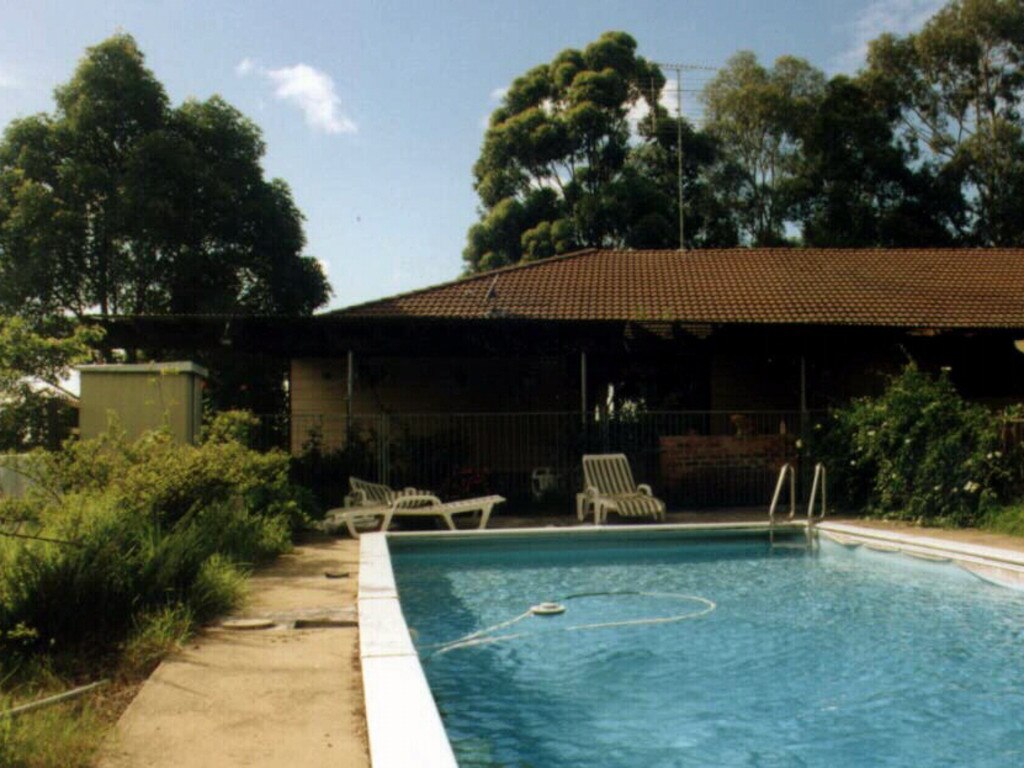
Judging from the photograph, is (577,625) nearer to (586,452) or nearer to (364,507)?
(364,507)

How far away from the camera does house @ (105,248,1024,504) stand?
14641 mm

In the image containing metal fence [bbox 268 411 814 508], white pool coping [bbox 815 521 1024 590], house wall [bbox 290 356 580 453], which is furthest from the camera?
house wall [bbox 290 356 580 453]

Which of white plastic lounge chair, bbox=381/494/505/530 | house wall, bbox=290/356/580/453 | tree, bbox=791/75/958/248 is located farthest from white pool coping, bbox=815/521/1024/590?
tree, bbox=791/75/958/248

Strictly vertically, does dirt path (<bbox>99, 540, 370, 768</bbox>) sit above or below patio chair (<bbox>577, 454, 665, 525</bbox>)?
below

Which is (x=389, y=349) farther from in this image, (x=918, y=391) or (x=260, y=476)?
(x=918, y=391)

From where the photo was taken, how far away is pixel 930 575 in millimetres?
9250

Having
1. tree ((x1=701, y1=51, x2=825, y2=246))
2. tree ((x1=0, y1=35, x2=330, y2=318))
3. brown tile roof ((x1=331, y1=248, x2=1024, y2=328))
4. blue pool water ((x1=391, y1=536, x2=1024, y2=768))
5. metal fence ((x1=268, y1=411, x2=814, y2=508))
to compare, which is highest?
tree ((x1=701, y1=51, x2=825, y2=246))

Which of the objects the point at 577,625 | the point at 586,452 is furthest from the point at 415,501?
the point at 577,625

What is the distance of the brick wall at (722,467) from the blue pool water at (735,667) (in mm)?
4266

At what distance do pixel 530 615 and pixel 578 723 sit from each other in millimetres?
2657

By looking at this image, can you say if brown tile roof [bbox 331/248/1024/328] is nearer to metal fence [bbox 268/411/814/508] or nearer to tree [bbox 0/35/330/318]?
metal fence [bbox 268/411/814/508]

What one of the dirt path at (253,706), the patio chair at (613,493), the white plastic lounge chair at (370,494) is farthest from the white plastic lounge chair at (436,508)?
the dirt path at (253,706)

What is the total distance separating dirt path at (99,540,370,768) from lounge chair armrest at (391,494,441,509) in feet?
19.9

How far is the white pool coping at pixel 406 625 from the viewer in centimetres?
325
